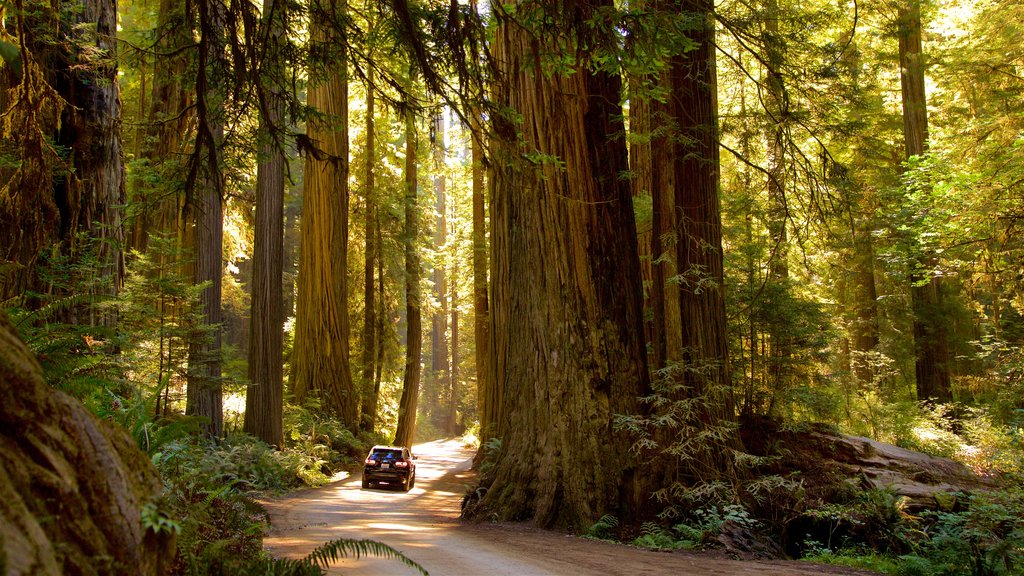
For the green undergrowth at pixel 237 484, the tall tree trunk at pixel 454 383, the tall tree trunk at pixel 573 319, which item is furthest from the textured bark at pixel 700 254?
the tall tree trunk at pixel 454 383

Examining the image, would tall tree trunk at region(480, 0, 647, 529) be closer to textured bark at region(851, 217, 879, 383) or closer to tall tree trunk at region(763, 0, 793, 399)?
tall tree trunk at region(763, 0, 793, 399)

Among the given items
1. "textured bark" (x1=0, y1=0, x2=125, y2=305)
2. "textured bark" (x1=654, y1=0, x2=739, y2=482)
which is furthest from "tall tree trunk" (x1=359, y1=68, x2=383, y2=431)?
"textured bark" (x1=0, y1=0, x2=125, y2=305)

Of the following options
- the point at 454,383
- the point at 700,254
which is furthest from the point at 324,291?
the point at 454,383

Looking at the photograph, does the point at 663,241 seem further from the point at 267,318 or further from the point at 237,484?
the point at 267,318

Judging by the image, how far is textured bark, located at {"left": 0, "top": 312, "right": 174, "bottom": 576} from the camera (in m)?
2.21

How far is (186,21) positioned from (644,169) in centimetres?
900

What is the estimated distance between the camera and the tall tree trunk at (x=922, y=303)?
1953 cm

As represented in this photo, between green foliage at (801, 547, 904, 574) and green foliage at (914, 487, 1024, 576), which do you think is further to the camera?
green foliage at (801, 547, 904, 574)

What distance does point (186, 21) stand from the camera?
598cm

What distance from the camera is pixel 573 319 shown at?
9.37 meters

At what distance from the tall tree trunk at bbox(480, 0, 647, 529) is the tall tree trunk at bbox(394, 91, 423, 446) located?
1600 centimetres

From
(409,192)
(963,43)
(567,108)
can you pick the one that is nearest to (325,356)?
(409,192)

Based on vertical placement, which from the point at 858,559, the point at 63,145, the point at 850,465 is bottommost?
the point at 858,559

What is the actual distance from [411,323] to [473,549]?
68.2ft
